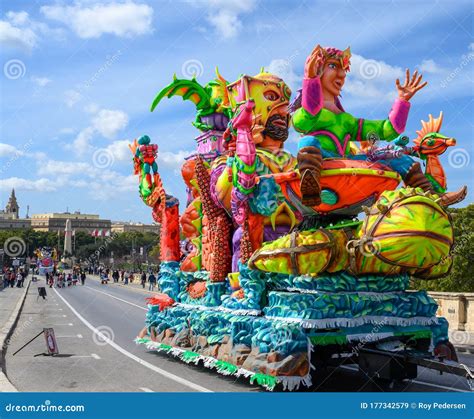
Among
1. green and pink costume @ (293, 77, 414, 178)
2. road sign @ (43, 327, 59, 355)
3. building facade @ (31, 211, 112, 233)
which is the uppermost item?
building facade @ (31, 211, 112, 233)

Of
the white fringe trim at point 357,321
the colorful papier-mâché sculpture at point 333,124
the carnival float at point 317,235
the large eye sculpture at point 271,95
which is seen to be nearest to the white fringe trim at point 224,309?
the carnival float at point 317,235

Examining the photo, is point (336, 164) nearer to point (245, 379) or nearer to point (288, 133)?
point (288, 133)

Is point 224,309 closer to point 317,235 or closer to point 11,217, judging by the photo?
point 317,235

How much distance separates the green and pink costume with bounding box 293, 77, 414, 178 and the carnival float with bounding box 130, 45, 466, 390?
0.06ft

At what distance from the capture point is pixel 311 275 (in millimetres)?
8570

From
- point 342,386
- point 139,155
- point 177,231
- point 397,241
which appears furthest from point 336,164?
point 139,155

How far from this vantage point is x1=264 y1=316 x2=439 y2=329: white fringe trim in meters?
8.22

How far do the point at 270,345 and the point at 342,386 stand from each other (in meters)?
2.00

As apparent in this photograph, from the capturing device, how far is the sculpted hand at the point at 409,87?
924cm

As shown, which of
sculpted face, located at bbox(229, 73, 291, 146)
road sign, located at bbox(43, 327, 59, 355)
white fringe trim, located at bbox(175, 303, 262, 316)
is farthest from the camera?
road sign, located at bbox(43, 327, 59, 355)

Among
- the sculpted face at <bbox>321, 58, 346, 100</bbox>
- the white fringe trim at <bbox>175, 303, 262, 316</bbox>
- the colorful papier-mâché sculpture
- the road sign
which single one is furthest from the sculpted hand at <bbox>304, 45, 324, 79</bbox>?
the road sign

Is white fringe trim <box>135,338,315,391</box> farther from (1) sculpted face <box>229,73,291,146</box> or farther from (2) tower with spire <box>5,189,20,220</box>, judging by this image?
(2) tower with spire <box>5,189,20,220</box>

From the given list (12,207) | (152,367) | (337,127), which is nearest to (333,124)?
(337,127)

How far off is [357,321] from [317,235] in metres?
1.29
